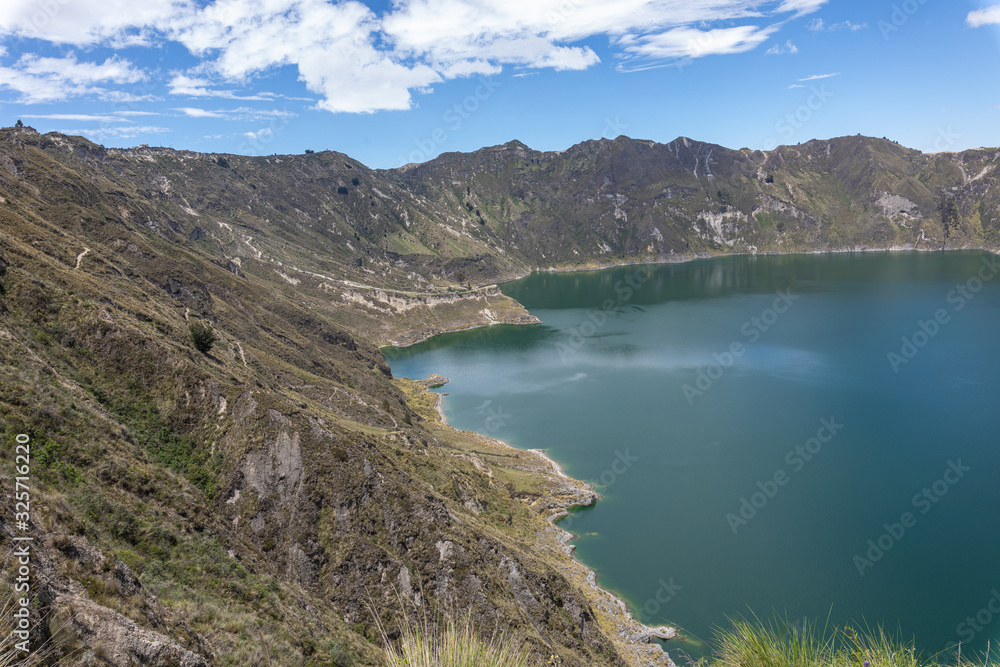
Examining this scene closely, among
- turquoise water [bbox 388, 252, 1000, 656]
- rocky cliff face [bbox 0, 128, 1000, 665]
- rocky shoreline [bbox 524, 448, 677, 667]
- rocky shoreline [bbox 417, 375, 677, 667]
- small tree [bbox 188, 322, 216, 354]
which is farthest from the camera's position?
turquoise water [bbox 388, 252, 1000, 656]

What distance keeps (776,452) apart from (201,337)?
7005 cm

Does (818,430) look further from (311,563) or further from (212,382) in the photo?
(212,382)

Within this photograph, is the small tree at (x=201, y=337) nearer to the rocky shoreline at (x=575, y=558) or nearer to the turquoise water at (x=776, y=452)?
the rocky shoreline at (x=575, y=558)

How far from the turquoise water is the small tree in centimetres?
4068

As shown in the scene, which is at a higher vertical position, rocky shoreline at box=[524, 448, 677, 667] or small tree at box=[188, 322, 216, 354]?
small tree at box=[188, 322, 216, 354]

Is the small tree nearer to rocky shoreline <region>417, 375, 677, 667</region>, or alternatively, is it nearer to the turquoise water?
rocky shoreline <region>417, 375, 677, 667</region>

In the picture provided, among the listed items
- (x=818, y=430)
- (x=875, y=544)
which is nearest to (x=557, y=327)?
(x=818, y=430)

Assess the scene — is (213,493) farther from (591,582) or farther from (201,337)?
(591,582)

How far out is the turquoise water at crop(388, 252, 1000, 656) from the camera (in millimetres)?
47000

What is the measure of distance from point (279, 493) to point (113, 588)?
19.6 metres

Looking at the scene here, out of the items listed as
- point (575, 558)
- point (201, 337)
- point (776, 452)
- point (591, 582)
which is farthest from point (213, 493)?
point (776, 452)

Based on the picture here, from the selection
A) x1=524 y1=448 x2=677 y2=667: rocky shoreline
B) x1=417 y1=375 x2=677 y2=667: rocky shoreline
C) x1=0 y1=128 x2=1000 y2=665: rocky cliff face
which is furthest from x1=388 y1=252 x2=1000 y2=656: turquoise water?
x1=0 y1=128 x2=1000 y2=665: rocky cliff face

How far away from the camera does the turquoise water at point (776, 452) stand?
1850 inches

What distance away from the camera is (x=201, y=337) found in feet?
152
